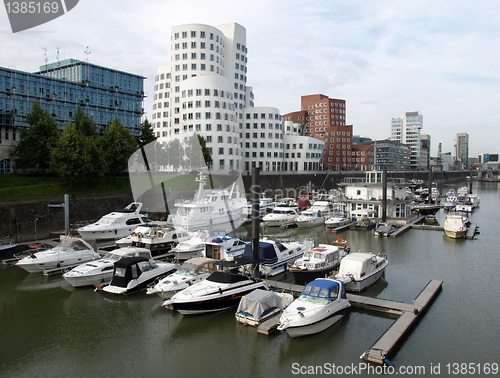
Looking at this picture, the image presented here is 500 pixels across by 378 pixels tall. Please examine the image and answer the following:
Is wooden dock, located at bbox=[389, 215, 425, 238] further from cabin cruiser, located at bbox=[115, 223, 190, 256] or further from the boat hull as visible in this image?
the boat hull

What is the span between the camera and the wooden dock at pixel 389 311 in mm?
13047

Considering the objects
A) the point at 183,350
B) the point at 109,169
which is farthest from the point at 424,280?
the point at 109,169

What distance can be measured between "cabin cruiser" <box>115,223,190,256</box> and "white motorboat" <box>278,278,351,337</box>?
1488 cm

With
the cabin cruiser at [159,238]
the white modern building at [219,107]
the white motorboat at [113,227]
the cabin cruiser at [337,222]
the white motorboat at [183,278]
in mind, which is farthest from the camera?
the white modern building at [219,107]

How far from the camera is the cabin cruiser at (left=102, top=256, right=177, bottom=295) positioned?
1928cm

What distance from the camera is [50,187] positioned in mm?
43656

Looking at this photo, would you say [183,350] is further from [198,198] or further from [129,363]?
[198,198]

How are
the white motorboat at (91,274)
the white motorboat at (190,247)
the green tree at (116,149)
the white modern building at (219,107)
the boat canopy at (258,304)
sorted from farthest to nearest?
the white modern building at (219,107), the green tree at (116,149), the white motorboat at (190,247), the white motorboat at (91,274), the boat canopy at (258,304)

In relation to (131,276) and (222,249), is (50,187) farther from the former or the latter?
(131,276)

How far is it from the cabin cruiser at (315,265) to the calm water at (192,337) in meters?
2.68

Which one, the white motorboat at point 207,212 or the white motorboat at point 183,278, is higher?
the white motorboat at point 207,212

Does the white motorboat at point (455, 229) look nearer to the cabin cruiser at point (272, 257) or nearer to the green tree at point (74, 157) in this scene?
the cabin cruiser at point (272, 257)

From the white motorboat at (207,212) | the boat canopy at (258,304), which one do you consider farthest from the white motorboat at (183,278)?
the white motorboat at (207,212)

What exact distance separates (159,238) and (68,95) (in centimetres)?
5777
